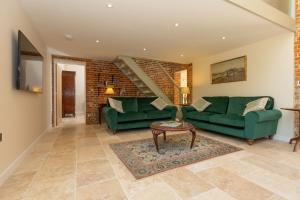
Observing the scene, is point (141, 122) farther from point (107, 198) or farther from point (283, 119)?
point (283, 119)

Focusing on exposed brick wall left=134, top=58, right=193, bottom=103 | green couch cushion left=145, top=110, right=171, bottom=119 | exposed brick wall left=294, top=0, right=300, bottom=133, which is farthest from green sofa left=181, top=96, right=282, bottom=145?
exposed brick wall left=134, top=58, right=193, bottom=103

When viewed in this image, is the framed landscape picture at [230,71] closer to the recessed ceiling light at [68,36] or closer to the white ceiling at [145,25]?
the white ceiling at [145,25]

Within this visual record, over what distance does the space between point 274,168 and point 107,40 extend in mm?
3744

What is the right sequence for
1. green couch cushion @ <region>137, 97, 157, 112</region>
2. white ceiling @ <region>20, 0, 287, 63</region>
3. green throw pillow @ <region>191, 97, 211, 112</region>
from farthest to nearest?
green couch cushion @ <region>137, 97, 157, 112</region> → green throw pillow @ <region>191, 97, 211, 112</region> → white ceiling @ <region>20, 0, 287, 63</region>

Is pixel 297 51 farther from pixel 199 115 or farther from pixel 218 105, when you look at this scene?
pixel 199 115

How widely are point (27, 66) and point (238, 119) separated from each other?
A: 147 inches

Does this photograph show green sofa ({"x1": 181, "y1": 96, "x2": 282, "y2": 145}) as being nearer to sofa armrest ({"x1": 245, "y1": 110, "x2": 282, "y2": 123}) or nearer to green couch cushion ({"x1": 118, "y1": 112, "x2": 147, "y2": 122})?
sofa armrest ({"x1": 245, "y1": 110, "x2": 282, "y2": 123})

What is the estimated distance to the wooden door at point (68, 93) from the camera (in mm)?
6787

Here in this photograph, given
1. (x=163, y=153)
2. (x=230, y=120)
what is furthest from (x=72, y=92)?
(x=230, y=120)

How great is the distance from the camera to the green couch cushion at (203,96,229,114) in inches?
161

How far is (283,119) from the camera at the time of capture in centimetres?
325

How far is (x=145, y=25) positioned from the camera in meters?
2.84

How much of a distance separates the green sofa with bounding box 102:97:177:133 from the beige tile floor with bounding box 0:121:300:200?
126 centimetres

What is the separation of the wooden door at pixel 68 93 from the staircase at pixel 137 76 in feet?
9.13
